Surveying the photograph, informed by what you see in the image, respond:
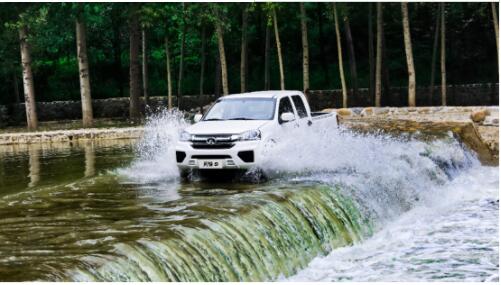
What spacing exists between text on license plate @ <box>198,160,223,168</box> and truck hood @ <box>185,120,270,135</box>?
0.53m

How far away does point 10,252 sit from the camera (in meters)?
9.12

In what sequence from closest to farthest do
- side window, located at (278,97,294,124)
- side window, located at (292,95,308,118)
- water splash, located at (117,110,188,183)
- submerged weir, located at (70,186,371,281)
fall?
1. submerged weir, located at (70,186,371,281)
2. side window, located at (278,97,294,124)
3. water splash, located at (117,110,188,183)
4. side window, located at (292,95,308,118)

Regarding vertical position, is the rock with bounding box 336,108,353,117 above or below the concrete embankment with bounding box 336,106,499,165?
above

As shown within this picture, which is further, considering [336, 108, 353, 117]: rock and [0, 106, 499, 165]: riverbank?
[336, 108, 353, 117]: rock

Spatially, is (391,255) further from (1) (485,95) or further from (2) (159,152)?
(1) (485,95)

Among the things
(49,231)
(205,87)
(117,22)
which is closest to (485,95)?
(205,87)

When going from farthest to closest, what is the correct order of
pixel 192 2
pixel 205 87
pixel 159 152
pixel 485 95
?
pixel 205 87 < pixel 485 95 < pixel 192 2 < pixel 159 152

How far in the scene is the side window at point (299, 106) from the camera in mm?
16397

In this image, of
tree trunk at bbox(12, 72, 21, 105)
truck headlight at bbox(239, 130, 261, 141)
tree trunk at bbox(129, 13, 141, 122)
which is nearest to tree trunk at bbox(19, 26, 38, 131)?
tree trunk at bbox(129, 13, 141, 122)

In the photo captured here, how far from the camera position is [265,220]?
11.2 meters

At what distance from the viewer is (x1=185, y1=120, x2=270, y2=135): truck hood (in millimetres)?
14375

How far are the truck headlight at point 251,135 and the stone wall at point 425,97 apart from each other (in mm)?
28497

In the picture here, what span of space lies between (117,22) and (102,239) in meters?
37.5

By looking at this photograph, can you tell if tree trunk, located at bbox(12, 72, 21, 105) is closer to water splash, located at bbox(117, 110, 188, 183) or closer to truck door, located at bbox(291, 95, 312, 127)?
water splash, located at bbox(117, 110, 188, 183)
